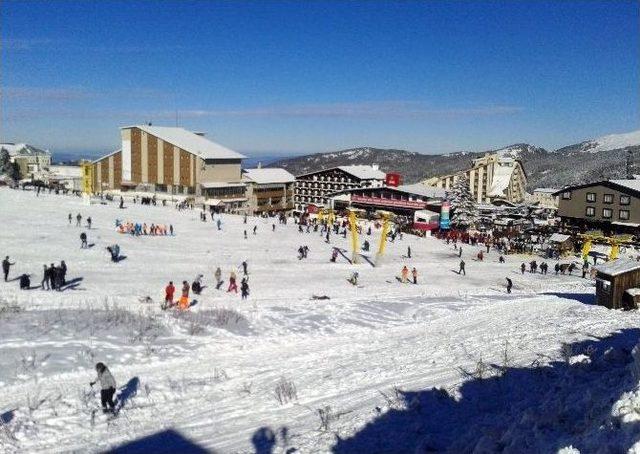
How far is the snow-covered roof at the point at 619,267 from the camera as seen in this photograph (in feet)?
74.8

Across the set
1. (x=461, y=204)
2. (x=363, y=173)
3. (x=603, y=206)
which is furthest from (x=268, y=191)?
(x=603, y=206)

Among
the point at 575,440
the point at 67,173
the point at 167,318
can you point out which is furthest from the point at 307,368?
the point at 67,173

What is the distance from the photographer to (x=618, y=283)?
22.7m

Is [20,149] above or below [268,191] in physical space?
above

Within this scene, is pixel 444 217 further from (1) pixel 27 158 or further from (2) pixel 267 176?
(1) pixel 27 158

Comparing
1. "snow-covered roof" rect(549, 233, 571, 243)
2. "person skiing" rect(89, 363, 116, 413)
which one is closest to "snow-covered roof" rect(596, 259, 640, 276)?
"person skiing" rect(89, 363, 116, 413)

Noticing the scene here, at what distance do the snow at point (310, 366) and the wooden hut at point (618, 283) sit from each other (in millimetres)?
1660

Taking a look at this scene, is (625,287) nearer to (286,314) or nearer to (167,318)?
(286,314)

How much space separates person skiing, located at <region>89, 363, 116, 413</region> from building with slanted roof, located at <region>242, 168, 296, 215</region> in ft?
241

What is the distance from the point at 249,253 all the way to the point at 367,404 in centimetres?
2524

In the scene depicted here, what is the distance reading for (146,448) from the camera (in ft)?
28.1

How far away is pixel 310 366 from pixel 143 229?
27.1 m

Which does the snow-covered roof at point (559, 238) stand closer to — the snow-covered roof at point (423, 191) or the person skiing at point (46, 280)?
the snow-covered roof at point (423, 191)

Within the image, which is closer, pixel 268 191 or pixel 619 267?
pixel 619 267
